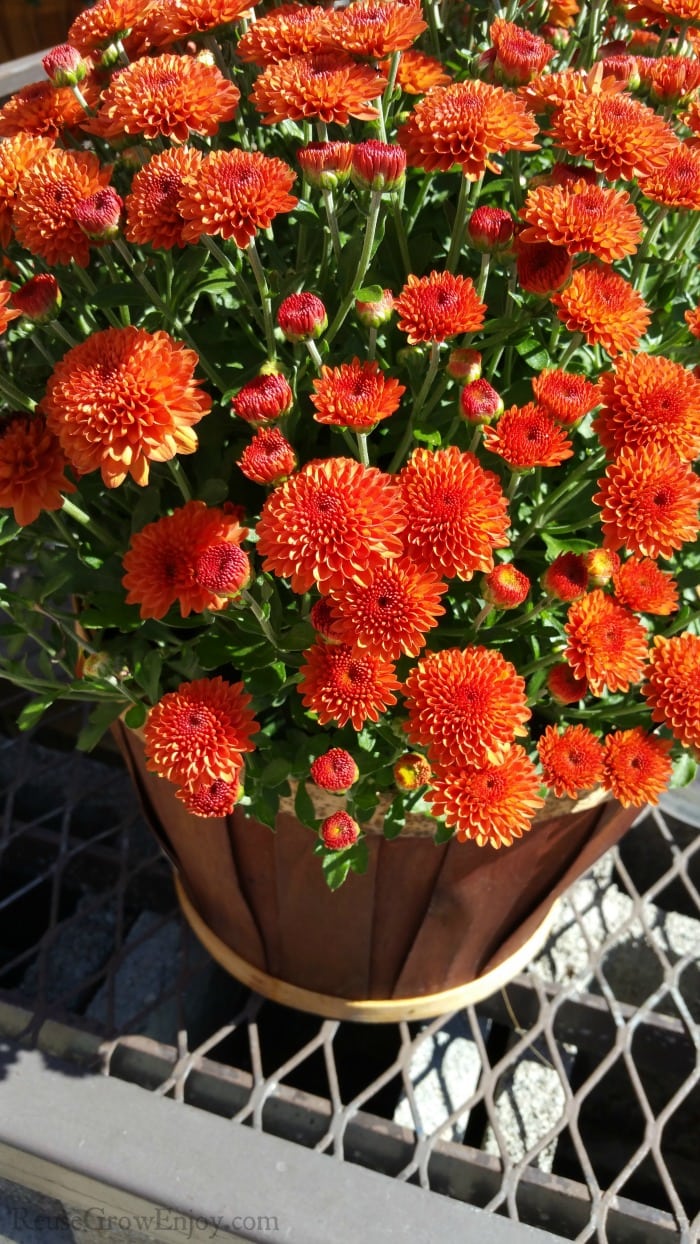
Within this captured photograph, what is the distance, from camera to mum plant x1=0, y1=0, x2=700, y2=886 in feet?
2.01

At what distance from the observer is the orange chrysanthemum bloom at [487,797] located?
65 cm

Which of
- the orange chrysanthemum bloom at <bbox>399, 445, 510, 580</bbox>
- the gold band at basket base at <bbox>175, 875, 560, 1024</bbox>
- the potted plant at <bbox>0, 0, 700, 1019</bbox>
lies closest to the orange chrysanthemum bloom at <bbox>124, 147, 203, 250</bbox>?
the potted plant at <bbox>0, 0, 700, 1019</bbox>

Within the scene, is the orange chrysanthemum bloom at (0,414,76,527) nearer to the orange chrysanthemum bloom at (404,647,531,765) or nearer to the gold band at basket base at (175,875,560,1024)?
the orange chrysanthemum bloom at (404,647,531,765)

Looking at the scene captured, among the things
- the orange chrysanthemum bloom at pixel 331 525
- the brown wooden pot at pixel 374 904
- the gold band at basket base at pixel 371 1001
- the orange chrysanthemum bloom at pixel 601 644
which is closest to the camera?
the orange chrysanthemum bloom at pixel 331 525

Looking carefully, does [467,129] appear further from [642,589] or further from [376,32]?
[642,589]

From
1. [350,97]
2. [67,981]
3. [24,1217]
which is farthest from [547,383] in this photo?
[24,1217]

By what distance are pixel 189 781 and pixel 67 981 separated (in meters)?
0.70

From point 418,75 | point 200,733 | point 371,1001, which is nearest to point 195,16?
point 418,75

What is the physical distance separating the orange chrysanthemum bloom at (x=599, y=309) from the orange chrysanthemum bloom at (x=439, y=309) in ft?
0.18

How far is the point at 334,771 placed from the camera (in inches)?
26.0

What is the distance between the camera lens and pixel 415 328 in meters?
0.63

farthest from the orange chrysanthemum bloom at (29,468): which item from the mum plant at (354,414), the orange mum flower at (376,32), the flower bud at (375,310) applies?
the orange mum flower at (376,32)

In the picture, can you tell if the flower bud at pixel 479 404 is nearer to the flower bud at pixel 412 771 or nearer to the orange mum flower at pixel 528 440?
the orange mum flower at pixel 528 440

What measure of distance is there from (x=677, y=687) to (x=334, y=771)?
25 cm
